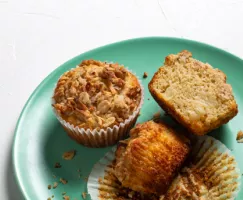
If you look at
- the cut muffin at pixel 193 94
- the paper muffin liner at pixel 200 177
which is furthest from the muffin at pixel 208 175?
the cut muffin at pixel 193 94

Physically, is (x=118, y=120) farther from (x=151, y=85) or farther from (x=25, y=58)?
(x=25, y=58)

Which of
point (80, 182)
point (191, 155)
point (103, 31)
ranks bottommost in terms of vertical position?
point (80, 182)

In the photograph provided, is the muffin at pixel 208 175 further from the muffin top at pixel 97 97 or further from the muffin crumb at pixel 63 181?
the muffin crumb at pixel 63 181

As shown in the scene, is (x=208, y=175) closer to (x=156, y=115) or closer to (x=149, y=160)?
(x=149, y=160)

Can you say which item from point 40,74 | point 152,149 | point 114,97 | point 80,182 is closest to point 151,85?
point 114,97

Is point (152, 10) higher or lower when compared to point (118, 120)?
higher

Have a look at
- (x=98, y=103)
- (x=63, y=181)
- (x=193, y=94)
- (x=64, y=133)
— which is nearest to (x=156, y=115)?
(x=193, y=94)

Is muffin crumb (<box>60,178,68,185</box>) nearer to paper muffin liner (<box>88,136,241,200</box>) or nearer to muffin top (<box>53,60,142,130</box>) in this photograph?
paper muffin liner (<box>88,136,241,200</box>)
